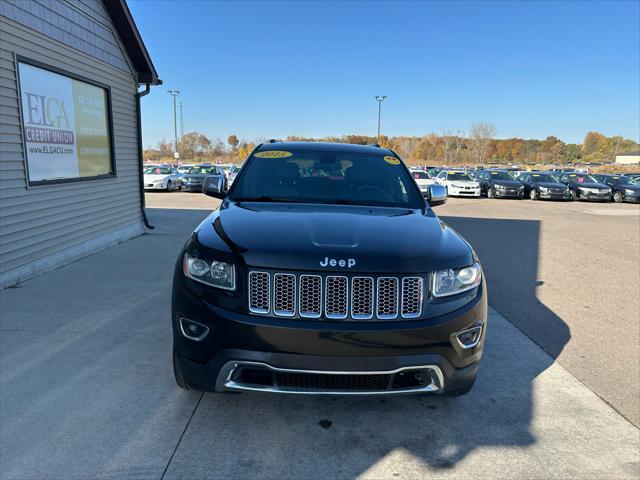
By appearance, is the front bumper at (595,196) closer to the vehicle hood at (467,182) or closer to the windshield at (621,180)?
the windshield at (621,180)

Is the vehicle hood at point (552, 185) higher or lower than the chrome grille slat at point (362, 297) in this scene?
lower

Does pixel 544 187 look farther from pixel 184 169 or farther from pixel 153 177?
pixel 184 169

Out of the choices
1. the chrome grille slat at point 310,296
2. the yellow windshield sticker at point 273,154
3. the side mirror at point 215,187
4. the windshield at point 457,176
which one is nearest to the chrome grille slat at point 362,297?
the chrome grille slat at point 310,296

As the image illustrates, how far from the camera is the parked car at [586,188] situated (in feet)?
76.8

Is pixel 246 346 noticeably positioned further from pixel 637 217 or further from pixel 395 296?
pixel 637 217

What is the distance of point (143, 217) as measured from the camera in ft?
32.5

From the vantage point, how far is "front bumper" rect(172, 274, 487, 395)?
2.29m

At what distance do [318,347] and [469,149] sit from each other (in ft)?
353

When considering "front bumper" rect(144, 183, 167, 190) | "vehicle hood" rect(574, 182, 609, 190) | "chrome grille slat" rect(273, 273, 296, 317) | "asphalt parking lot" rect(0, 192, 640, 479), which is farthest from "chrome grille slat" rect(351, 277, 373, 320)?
"vehicle hood" rect(574, 182, 609, 190)

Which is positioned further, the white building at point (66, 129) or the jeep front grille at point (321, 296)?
the white building at point (66, 129)

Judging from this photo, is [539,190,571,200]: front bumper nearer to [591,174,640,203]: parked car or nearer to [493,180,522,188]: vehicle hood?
[493,180,522,188]: vehicle hood

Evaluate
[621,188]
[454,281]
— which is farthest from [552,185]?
[454,281]

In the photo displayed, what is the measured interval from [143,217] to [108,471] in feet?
27.2

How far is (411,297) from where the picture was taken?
95.3 inches
